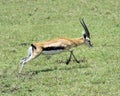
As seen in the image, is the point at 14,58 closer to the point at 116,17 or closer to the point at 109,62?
the point at 109,62

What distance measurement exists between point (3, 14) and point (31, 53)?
10888 mm

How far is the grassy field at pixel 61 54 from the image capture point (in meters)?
10.0

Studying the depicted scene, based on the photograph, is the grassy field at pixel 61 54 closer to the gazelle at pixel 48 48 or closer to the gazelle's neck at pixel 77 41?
the gazelle at pixel 48 48

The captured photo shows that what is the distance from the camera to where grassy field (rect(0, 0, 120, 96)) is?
33.0 ft

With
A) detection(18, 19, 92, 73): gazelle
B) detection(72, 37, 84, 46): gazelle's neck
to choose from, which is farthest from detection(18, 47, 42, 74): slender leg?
detection(72, 37, 84, 46): gazelle's neck

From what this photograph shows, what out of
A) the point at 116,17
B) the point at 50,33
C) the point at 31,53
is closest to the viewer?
the point at 31,53

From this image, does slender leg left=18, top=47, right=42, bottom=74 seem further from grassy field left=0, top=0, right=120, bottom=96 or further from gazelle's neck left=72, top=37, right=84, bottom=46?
gazelle's neck left=72, top=37, right=84, bottom=46

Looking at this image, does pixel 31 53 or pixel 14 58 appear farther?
pixel 14 58

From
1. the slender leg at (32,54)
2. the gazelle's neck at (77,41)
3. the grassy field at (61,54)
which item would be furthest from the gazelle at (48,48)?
the grassy field at (61,54)

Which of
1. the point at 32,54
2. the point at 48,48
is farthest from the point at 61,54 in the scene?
the point at 32,54

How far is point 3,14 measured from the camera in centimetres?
2242

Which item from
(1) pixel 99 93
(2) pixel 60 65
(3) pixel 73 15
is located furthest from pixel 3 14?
(1) pixel 99 93

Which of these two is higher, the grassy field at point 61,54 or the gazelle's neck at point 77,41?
the gazelle's neck at point 77,41

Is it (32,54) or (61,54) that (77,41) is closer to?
(61,54)
